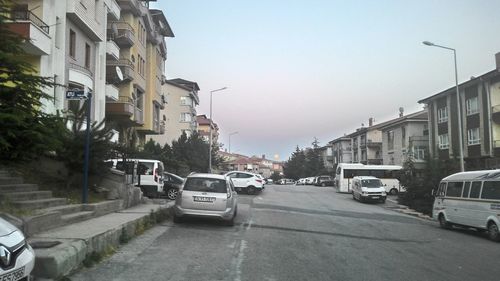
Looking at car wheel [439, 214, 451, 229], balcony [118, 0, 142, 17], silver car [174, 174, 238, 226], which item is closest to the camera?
silver car [174, 174, 238, 226]

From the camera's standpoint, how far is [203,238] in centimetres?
1244

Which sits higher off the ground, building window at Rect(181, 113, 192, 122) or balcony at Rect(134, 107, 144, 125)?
building window at Rect(181, 113, 192, 122)

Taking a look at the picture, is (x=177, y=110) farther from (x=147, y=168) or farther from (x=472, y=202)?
(x=472, y=202)

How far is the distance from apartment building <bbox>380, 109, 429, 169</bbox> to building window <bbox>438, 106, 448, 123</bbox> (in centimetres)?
626

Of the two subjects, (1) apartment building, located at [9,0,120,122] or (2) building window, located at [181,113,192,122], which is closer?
(1) apartment building, located at [9,0,120,122]

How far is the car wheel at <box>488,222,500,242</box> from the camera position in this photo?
15531 millimetres

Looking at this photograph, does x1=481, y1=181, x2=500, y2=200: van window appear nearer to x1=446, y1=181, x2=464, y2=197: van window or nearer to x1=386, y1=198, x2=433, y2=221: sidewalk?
x1=446, y1=181, x2=464, y2=197: van window

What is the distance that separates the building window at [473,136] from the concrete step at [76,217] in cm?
3817

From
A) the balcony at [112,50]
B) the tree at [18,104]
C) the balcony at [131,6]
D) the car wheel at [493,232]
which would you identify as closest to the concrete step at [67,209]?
the tree at [18,104]

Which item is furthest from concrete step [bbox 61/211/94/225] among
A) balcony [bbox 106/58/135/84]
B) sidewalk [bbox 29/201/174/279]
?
balcony [bbox 106/58/135/84]

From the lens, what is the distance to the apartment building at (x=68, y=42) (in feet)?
70.5

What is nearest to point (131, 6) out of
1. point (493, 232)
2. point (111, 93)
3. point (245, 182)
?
point (111, 93)

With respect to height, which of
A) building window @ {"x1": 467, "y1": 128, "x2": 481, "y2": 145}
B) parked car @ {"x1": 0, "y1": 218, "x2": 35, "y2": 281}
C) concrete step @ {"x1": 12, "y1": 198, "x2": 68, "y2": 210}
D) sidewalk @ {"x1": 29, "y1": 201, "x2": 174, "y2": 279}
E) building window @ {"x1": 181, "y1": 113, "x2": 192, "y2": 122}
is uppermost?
building window @ {"x1": 181, "y1": 113, "x2": 192, "y2": 122}

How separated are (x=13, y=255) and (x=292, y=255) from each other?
6417 millimetres
